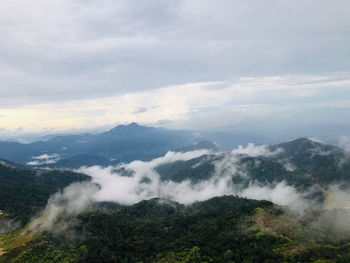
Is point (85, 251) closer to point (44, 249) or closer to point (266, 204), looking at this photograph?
point (44, 249)

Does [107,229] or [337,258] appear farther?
[107,229]

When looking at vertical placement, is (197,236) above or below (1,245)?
below

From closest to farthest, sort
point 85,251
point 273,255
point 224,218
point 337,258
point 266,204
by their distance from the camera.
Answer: point 337,258 < point 273,255 < point 85,251 < point 224,218 < point 266,204

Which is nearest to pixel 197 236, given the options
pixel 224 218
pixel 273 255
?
pixel 224 218

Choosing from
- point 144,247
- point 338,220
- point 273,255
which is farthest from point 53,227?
point 338,220

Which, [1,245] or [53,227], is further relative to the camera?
[53,227]

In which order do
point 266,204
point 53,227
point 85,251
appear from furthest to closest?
1. point 266,204
2. point 53,227
3. point 85,251

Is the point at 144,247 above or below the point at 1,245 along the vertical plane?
below

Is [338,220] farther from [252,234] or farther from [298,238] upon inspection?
[252,234]

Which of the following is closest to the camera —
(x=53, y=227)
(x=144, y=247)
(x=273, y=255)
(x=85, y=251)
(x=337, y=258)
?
(x=337, y=258)
